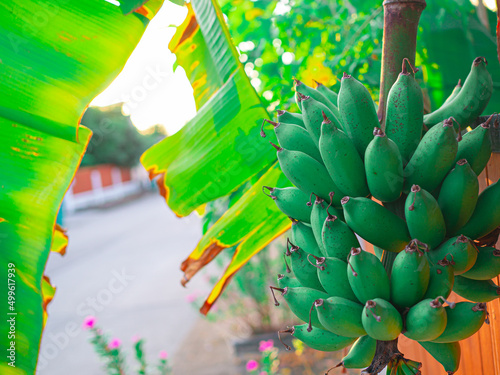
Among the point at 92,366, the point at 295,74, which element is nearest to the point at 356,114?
the point at 295,74

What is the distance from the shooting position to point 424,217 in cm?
69

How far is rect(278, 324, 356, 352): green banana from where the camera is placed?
783 mm

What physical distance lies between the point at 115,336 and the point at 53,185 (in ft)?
13.2

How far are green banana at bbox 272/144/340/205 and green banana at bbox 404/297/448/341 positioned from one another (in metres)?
0.23

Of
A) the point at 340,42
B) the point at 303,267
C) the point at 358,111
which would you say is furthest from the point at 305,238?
the point at 340,42

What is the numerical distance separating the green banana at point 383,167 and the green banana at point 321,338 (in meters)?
0.27

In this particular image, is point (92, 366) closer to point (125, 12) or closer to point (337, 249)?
point (125, 12)

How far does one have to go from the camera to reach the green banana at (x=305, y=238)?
83 centimetres

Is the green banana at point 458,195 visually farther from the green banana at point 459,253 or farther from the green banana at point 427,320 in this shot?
the green banana at point 427,320

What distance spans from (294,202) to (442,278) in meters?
0.30

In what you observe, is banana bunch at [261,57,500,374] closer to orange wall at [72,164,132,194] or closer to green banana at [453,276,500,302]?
green banana at [453,276,500,302]

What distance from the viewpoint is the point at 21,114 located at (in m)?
1.25

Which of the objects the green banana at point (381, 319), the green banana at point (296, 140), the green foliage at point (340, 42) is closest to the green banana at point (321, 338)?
the green banana at point (381, 319)

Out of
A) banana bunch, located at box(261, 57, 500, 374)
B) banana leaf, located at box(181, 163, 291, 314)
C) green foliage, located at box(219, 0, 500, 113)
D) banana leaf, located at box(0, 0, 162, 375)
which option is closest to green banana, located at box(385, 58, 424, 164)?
banana bunch, located at box(261, 57, 500, 374)
